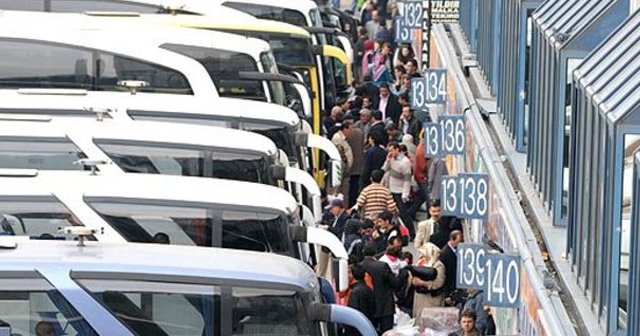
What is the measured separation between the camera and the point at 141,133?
18625mm

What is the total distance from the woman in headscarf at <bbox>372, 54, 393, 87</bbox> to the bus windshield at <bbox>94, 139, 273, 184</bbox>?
15611 mm

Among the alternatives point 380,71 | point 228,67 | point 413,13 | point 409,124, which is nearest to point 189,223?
point 228,67

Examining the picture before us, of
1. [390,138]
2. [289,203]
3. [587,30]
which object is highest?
[587,30]

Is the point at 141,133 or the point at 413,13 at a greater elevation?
the point at 141,133

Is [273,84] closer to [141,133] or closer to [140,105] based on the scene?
[140,105]

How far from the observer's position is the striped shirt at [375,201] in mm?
23547

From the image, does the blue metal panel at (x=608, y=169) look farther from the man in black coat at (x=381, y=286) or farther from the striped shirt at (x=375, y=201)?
the striped shirt at (x=375, y=201)

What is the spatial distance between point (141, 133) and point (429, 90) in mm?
7862

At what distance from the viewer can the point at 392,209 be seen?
23469 millimetres

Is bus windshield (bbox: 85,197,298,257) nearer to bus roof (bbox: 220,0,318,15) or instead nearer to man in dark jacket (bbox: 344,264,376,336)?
man in dark jacket (bbox: 344,264,376,336)

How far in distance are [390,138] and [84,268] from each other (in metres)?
14.3

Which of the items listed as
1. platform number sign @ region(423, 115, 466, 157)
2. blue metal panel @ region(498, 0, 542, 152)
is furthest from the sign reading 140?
platform number sign @ region(423, 115, 466, 157)

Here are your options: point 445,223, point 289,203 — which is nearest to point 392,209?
point 445,223

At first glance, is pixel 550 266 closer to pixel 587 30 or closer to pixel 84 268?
pixel 587 30
